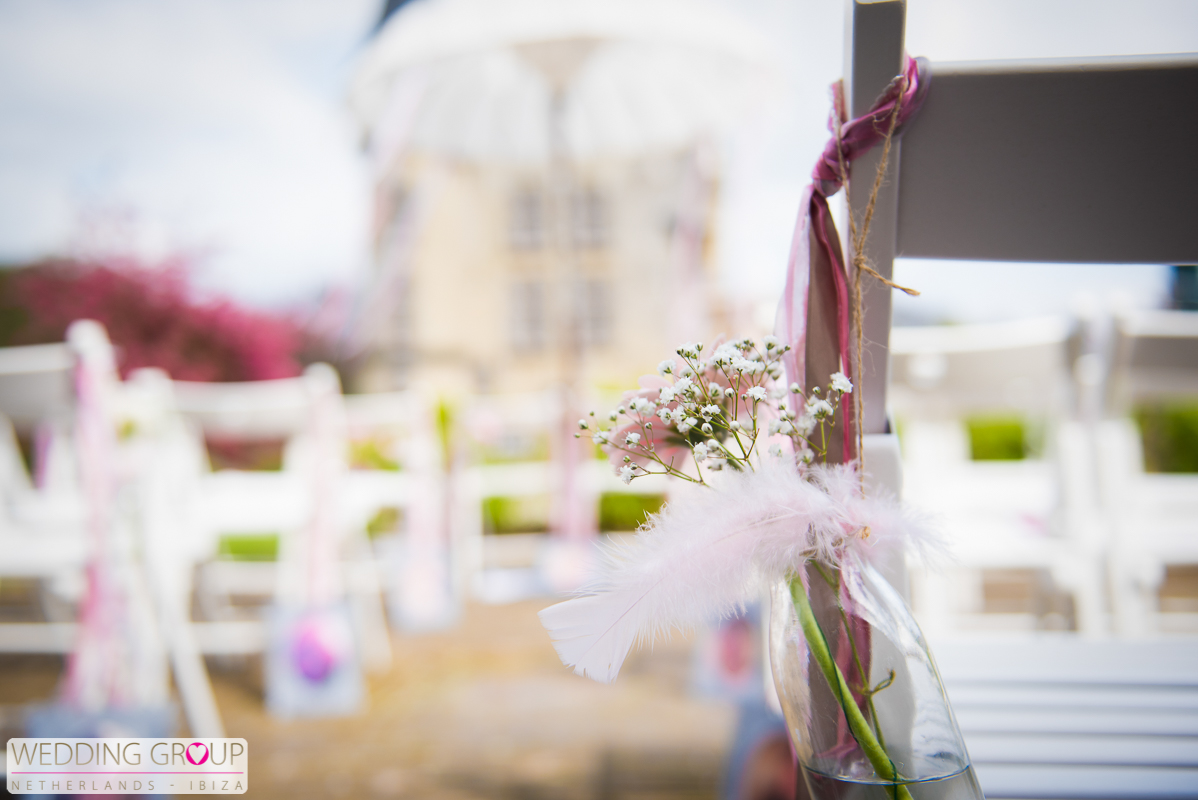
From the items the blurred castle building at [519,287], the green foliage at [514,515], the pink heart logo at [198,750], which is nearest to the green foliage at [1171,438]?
the green foliage at [514,515]

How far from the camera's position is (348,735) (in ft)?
5.77

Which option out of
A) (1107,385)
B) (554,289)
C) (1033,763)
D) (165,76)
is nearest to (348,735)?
(1033,763)

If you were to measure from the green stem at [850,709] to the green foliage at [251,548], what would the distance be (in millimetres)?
4280

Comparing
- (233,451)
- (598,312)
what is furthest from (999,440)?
(233,451)

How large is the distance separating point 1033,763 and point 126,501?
69.1 inches

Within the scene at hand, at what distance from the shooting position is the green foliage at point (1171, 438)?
489cm

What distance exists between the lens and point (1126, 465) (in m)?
1.62

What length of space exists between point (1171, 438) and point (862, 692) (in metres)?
6.15

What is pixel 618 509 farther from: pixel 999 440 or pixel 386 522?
pixel 999 440

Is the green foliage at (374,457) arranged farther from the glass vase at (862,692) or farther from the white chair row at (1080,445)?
the glass vase at (862,692)

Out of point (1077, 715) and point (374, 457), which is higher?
point (1077, 715)

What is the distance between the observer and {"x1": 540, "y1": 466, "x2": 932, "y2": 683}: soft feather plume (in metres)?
0.36

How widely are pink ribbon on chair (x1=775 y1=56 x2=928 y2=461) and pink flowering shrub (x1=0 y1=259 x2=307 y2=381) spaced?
12.9 ft

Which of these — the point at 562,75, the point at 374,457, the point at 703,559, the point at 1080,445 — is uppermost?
the point at 562,75
